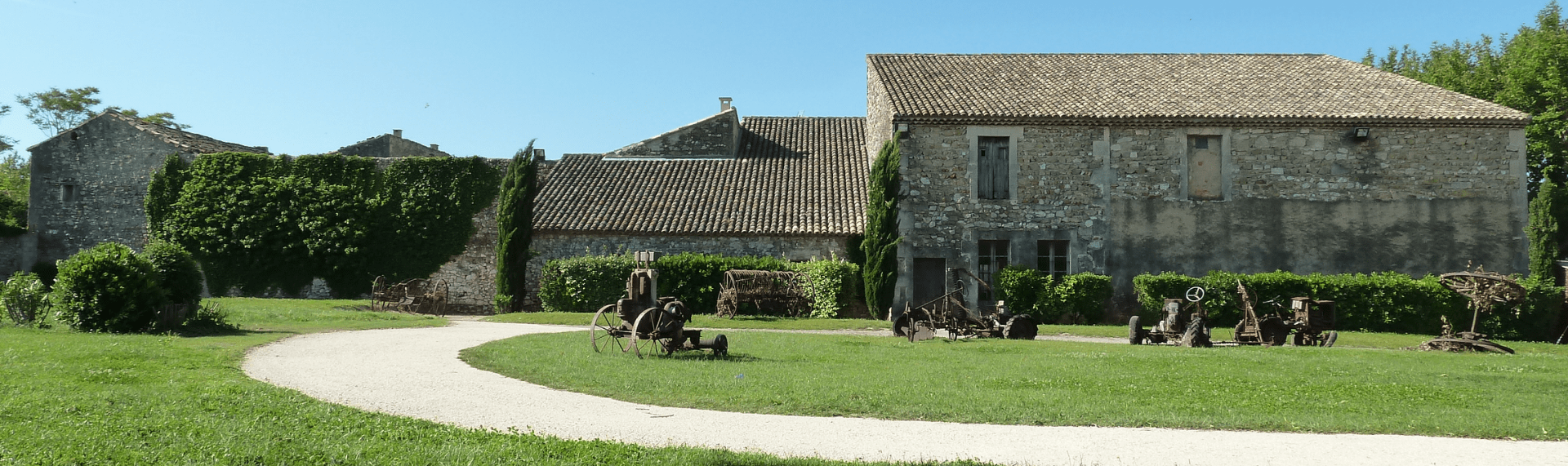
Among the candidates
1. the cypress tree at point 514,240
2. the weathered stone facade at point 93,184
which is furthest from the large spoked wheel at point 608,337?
the weathered stone facade at point 93,184

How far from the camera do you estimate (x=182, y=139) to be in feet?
98.8

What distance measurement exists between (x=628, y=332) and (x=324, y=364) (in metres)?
3.68

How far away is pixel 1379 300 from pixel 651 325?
17.1m

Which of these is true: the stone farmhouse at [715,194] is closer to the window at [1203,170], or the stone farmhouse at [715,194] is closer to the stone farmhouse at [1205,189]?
the stone farmhouse at [1205,189]

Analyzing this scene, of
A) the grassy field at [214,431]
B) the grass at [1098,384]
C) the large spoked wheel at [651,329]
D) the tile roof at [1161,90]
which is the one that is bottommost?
the grass at [1098,384]

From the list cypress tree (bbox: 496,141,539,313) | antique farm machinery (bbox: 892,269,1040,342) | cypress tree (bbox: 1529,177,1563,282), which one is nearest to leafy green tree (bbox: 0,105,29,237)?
cypress tree (bbox: 496,141,539,313)

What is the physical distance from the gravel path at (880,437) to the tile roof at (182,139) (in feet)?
80.6

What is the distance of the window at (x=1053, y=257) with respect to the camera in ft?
77.9

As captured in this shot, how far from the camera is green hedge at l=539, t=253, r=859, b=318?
76.0ft

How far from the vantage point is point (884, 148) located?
78.0 ft

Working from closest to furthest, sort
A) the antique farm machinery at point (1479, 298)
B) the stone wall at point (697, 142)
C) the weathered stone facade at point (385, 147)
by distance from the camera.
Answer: the antique farm machinery at point (1479, 298) < the stone wall at point (697, 142) < the weathered stone facade at point (385, 147)

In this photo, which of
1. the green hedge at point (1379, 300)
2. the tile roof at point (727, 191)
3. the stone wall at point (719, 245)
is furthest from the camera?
the tile roof at point (727, 191)

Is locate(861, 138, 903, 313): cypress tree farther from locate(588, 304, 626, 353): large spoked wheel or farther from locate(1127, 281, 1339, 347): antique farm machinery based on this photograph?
locate(588, 304, 626, 353): large spoked wheel

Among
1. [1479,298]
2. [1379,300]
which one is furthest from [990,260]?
[1479,298]
